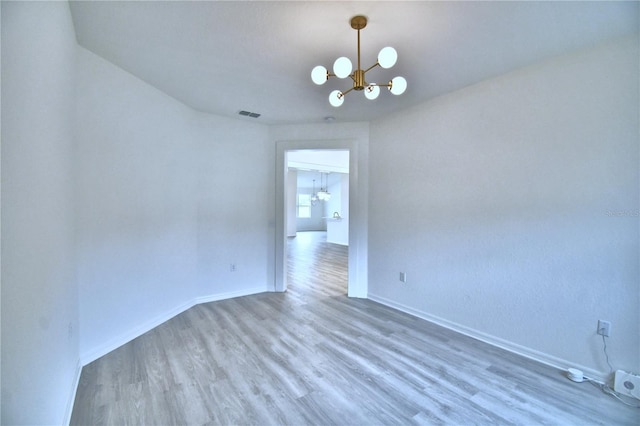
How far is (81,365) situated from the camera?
2.24m

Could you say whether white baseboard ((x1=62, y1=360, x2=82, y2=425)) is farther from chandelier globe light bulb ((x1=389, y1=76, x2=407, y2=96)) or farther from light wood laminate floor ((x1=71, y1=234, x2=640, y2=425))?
chandelier globe light bulb ((x1=389, y1=76, x2=407, y2=96))

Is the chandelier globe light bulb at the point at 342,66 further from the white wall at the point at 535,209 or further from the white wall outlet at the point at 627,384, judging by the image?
the white wall outlet at the point at 627,384

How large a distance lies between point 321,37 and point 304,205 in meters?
13.6

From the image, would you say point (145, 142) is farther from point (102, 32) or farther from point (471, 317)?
point (471, 317)

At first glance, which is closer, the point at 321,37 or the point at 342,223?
the point at 321,37

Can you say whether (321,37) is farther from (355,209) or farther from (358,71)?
(355,209)

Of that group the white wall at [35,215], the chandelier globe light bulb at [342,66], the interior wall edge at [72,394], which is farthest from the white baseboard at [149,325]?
the chandelier globe light bulb at [342,66]

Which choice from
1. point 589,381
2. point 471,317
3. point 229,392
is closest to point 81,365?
point 229,392

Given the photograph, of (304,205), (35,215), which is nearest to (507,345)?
(35,215)

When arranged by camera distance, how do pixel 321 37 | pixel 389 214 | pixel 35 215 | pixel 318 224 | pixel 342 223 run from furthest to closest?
pixel 318 224, pixel 342 223, pixel 389 214, pixel 321 37, pixel 35 215

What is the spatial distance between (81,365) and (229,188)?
2492 millimetres

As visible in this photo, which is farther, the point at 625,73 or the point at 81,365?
the point at 81,365

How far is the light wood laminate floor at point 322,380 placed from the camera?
1.79 metres

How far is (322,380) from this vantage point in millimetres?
2148
